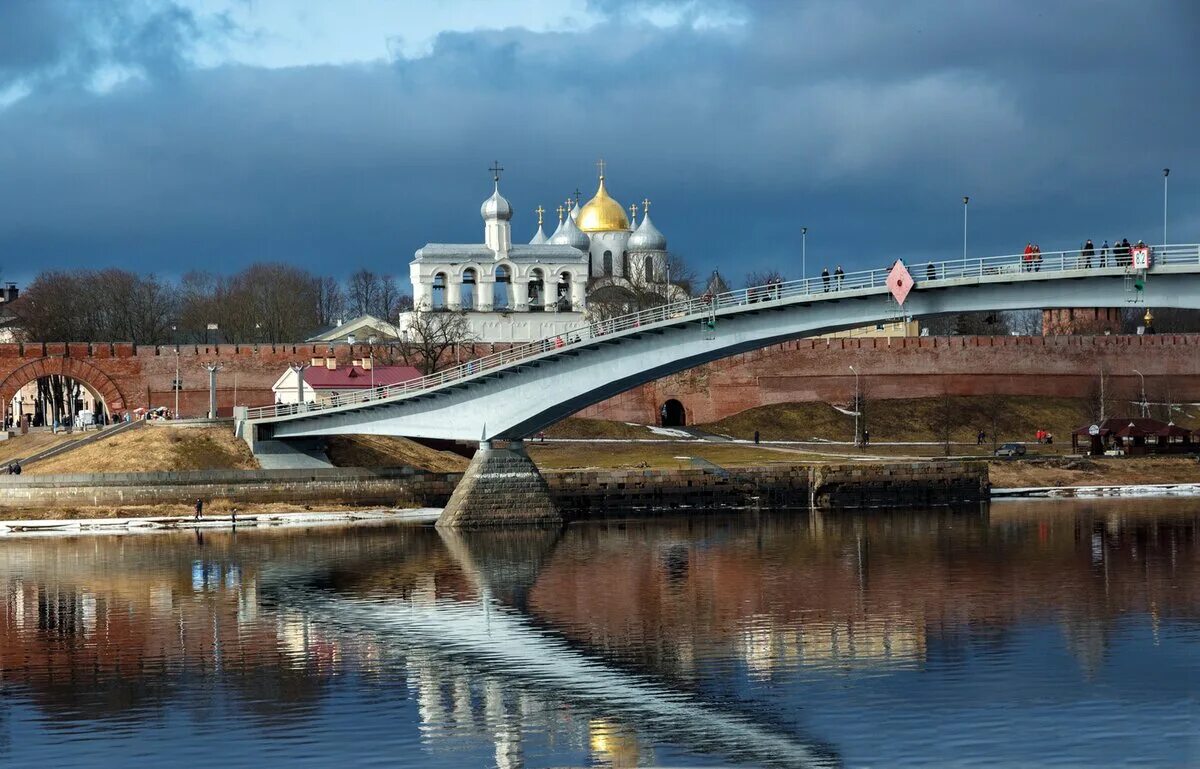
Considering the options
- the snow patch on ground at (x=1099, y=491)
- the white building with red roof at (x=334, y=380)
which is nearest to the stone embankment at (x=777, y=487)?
the snow patch on ground at (x=1099, y=491)

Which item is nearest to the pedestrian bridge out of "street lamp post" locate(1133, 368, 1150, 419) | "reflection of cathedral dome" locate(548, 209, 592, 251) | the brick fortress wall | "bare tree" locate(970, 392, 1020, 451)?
the brick fortress wall

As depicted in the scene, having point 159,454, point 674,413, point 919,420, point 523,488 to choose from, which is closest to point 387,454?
point 159,454

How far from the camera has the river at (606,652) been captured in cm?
2261

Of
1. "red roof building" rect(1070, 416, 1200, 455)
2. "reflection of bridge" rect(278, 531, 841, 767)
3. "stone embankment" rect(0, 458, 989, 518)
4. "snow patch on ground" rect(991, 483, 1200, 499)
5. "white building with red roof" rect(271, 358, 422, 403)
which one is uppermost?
"white building with red roof" rect(271, 358, 422, 403)

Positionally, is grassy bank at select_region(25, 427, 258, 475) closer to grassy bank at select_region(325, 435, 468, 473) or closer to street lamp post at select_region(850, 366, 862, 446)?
grassy bank at select_region(325, 435, 468, 473)

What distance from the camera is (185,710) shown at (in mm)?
25125

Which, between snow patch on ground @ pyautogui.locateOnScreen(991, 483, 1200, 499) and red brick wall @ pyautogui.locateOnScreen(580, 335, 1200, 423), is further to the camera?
red brick wall @ pyautogui.locateOnScreen(580, 335, 1200, 423)

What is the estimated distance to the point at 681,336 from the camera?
4634 centimetres

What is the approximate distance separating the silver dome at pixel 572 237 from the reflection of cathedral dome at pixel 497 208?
10.2 m

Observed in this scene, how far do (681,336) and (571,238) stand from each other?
191 ft

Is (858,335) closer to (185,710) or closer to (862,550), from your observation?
(862,550)

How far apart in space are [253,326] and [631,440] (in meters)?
32.7

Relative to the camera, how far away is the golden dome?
343ft

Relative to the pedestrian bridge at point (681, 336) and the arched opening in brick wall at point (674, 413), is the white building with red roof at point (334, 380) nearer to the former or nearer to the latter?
the pedestrian bridge at point (681, 336)
